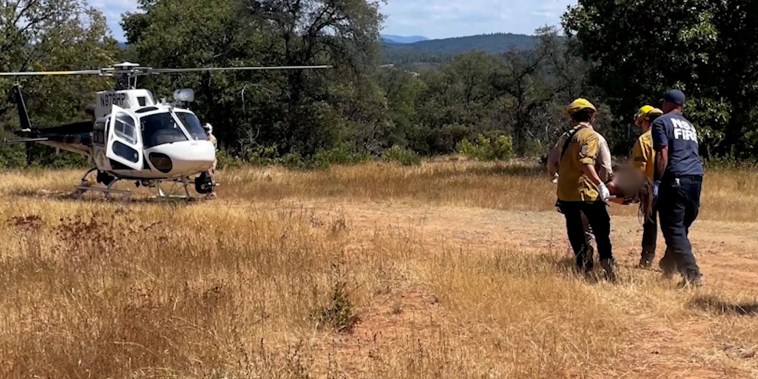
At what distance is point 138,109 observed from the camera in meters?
14.3

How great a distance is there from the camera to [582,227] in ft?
22.0

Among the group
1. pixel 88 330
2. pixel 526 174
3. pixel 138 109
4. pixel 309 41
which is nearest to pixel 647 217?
pixel 88 330

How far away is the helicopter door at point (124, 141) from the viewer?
45.8 ft

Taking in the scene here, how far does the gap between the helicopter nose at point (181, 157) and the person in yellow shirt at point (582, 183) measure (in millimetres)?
8468

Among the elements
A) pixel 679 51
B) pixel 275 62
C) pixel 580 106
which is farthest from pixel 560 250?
pixel 275 62

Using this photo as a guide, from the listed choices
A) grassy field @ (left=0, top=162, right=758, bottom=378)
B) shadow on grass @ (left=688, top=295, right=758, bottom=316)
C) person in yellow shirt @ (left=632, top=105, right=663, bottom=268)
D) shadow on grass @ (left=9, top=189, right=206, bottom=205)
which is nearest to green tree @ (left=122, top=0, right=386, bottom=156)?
shadow on grass @ (left=9, top=189, right=206, bottom=205)

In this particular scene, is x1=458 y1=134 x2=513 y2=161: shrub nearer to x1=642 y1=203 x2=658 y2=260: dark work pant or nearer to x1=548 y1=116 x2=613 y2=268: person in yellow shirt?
x1=642 y1=203 x2=658 y2=260: dark work pant

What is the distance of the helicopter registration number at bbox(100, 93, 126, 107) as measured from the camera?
14.4 m

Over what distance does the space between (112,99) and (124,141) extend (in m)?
1.14

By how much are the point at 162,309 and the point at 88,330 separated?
1.84 ft

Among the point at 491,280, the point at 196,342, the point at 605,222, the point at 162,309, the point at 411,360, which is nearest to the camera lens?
the point at 411,360

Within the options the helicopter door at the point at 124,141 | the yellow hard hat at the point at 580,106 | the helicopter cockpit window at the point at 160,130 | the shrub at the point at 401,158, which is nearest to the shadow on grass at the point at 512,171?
the shrub at the point at 401,158

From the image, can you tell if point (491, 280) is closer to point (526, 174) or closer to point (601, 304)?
point (601, 304)

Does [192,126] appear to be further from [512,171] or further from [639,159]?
[512,171]
